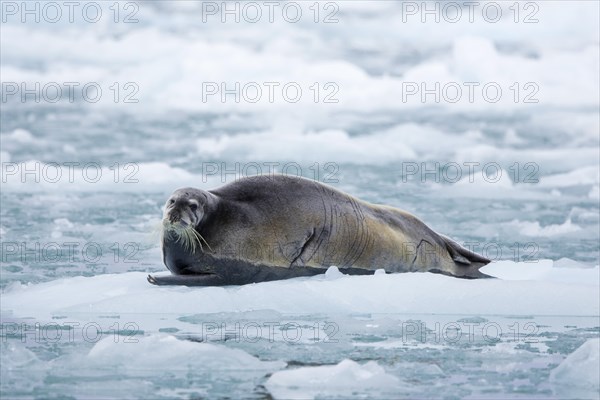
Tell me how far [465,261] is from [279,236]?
4.70ft

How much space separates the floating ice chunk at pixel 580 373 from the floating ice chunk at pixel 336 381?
27.4 inches

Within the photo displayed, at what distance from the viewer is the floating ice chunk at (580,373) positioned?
462cm

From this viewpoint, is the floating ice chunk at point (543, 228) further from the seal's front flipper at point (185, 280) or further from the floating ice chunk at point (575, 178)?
the seal's front flipper at point (185, 280)

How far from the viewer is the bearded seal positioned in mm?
6582

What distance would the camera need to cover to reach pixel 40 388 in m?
4.58

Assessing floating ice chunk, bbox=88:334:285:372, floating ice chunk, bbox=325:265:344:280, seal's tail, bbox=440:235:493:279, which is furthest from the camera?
seal's tail, bbox=440:235:493:279

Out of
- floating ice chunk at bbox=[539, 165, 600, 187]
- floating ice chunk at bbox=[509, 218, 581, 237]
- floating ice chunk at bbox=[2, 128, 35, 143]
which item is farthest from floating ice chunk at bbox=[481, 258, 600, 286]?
floating ice chunk at bbox=[2, 128, 35, 143]

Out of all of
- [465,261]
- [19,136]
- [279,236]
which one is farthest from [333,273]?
[19,136]

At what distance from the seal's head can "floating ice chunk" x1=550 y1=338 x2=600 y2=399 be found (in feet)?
7.96

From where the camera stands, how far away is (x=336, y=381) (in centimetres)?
459

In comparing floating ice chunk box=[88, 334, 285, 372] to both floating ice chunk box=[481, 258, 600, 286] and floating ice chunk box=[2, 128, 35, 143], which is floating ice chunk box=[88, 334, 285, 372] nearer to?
floating ice chunk box=[481, 258, 600, 286]

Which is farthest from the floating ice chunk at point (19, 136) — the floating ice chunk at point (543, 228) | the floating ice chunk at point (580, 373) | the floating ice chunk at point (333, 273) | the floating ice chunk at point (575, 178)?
the floating ice chunk at point (580, 373)

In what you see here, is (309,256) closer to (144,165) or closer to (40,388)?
(40,388)

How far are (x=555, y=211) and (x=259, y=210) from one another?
645cm
